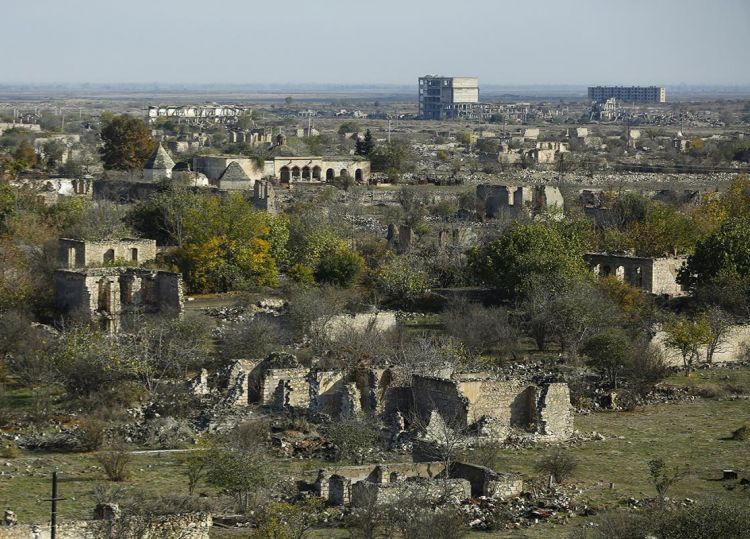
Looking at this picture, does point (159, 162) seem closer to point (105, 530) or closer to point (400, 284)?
point (400, 284)

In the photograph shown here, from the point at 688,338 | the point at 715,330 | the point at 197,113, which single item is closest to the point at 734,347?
the point at 715,330

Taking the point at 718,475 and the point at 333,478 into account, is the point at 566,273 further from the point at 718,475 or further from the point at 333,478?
the point at 333,478

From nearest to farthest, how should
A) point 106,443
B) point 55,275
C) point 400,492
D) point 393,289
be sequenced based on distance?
point 400,492
point 106,443
point 55,275
point 393,289

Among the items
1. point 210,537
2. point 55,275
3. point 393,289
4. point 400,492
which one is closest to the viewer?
point 210,537

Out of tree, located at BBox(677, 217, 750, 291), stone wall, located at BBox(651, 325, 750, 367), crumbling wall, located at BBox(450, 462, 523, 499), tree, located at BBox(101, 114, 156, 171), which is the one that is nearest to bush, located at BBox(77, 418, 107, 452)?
crumbling wall, located at BBox(450, 462, 523, 499)

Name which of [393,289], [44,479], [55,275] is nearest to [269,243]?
[393,289]

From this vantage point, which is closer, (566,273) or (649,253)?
(566,273)
